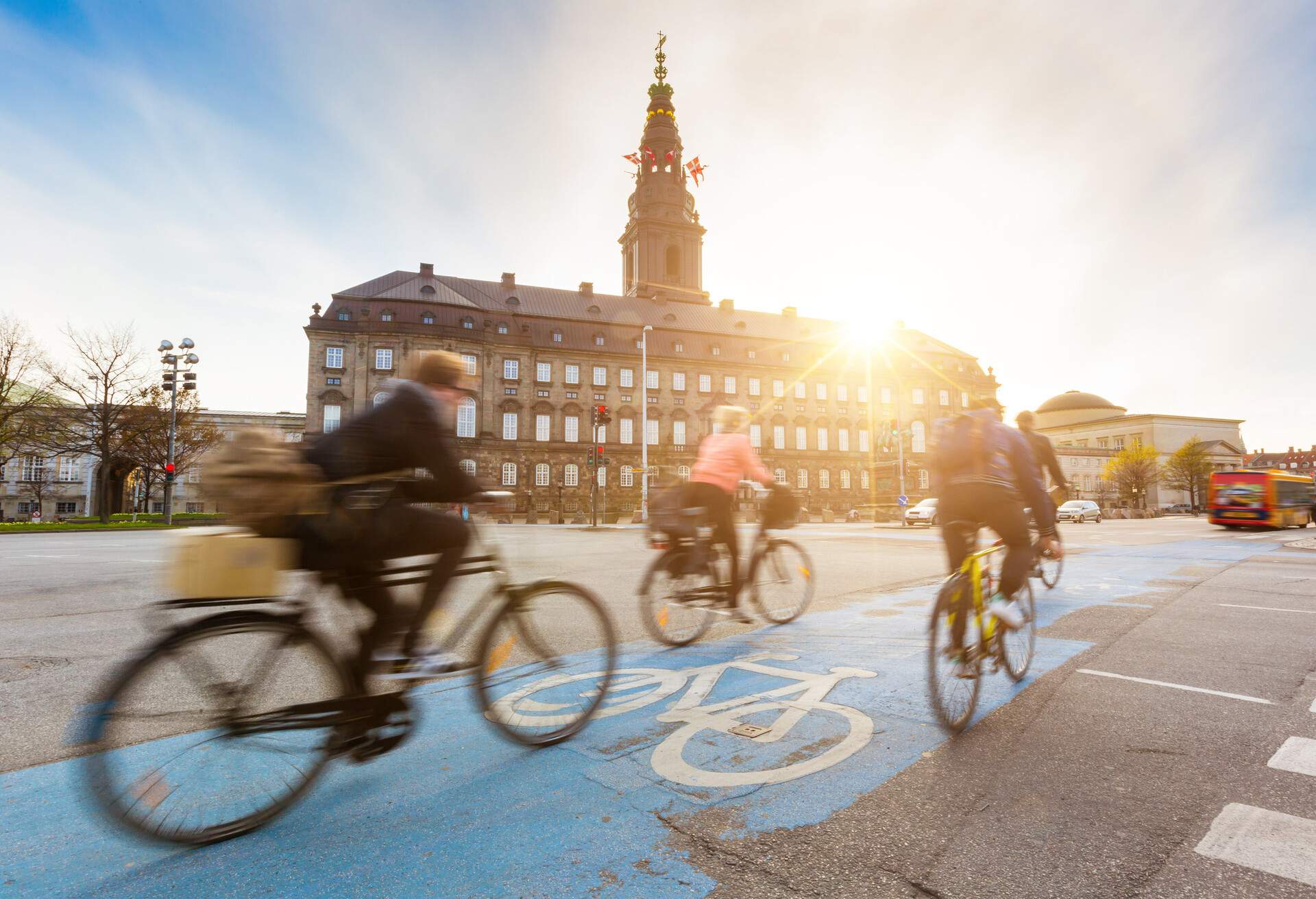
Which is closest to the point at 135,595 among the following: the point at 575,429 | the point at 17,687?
the point at 17,687

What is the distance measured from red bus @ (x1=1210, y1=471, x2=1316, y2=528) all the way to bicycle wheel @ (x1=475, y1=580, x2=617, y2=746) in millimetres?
32618

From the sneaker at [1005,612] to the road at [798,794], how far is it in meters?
0.46

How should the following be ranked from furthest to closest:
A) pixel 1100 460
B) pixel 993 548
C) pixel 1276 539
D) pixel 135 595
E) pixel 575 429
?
pixel 1100 460
pixel 575 429
pixel 1276 539
pixel 135 595
pixel 993 548

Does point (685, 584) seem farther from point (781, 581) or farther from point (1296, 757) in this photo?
point (1296, 757)

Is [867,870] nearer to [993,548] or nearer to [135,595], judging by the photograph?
[993,548]

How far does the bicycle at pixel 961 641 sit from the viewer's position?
3.33m

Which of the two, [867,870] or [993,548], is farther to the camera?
[993,548]

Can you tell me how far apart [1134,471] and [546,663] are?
94.6 m

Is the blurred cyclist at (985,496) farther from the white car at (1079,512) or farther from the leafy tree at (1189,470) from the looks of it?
the leafy tree at (1189,470)

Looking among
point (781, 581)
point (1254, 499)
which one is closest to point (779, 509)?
point (781, 581)

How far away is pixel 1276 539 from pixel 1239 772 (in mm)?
23172

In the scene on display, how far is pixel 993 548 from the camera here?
3.93 m

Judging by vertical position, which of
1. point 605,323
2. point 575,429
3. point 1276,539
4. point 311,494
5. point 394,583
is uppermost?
point 605,323

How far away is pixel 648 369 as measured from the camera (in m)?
60.0
